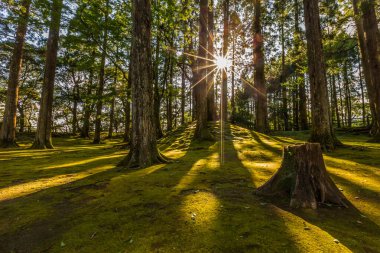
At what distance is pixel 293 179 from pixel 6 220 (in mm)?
4377

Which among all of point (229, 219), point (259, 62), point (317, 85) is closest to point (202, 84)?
point (259, 62)

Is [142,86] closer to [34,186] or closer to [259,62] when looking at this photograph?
[34,186]

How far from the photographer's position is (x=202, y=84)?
12078 millimetres

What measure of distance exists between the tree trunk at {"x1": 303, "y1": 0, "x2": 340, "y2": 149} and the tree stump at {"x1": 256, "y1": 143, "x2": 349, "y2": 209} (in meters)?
5.55

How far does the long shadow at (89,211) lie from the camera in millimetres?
2539

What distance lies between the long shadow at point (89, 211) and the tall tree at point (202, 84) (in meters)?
6.67

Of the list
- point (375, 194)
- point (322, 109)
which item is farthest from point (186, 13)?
point (375, 194)

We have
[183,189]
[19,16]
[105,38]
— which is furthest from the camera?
[105,38]

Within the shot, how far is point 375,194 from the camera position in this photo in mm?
3971

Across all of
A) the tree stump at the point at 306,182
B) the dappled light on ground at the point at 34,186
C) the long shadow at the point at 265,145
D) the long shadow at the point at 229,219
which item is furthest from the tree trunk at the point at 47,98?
the tree stump at the point at 306,182

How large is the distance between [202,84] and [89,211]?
31.8 feet

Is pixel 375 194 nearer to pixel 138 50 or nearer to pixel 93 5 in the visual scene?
pixel 138 50

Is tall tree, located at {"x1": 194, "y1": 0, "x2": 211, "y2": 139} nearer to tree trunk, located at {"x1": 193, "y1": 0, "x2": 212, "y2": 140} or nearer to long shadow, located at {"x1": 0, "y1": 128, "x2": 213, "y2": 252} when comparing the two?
tree trunk, located at {"x1": 193, "y1": 0, "x2": 212, "y2": 140}

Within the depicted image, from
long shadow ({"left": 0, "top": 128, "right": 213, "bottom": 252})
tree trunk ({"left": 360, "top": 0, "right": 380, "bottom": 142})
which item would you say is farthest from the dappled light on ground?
tree trunk ({"left": 360, "top": 0, "right": 380, "bottom": 142})
